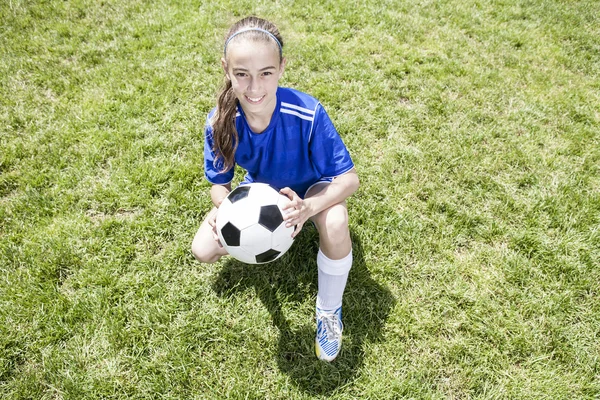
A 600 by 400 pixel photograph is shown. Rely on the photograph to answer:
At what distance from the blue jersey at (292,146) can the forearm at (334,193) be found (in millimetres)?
45

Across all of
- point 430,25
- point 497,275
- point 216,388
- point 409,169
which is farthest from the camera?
point 430,25

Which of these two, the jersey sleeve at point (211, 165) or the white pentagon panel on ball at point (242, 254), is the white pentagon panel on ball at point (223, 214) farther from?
the jersey sleeve at point (211, 165)

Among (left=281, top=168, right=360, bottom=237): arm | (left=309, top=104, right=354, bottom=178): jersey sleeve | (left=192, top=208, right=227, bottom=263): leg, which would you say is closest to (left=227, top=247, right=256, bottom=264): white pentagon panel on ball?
(left=281, top=168, right=360, bottom=237): arm

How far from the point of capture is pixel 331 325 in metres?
2.32

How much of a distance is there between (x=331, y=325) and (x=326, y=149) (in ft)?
3.37

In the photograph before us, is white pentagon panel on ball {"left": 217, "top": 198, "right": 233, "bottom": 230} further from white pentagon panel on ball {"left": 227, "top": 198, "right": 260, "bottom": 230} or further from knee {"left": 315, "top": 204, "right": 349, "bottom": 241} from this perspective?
knee {"left": 315, "top": 204, "right": 349, "bottom": 241}

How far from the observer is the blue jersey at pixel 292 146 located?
2189mm

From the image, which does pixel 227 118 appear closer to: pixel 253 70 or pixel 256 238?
pixel 253 70

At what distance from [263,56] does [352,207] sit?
1.46 m

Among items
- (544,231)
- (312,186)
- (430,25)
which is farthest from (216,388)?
(430,25)

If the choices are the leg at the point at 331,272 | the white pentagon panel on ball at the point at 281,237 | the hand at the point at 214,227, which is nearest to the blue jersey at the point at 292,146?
the leg at the point at 331,272

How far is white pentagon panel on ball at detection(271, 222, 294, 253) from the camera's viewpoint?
2.03 meters

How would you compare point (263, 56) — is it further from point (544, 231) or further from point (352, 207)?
point (544, 231)

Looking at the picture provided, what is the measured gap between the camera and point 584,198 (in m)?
3.04
